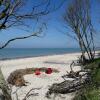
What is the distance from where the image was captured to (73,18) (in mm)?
24656

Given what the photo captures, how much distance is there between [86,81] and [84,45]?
1447 cm

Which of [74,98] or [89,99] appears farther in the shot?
[74,98]

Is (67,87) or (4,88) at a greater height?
(4,88)

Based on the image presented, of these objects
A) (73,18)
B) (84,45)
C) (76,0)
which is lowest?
(84,45)

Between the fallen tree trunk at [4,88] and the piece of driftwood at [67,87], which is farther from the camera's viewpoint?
the piece of driftwood at [67,87]

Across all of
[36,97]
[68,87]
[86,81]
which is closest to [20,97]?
[36,97]

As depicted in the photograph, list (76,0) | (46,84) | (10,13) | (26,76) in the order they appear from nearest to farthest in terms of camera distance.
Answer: (10,13) → (46,84) → (26,76) → (76,0)

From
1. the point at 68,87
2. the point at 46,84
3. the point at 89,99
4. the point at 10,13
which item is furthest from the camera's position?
the point at 46,84

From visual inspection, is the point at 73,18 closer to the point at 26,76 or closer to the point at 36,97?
the point at 26,76

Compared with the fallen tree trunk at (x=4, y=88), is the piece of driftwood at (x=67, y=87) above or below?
below

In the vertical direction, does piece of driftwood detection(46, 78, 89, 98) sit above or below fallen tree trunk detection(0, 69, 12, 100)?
below

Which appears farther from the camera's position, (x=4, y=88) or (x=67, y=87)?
(x=67, y=87)

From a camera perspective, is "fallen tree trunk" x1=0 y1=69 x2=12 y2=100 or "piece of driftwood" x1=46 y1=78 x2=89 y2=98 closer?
"fallen tree trunk" x1=0 y1=69 x2=12 y2=100

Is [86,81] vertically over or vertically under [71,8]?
under
